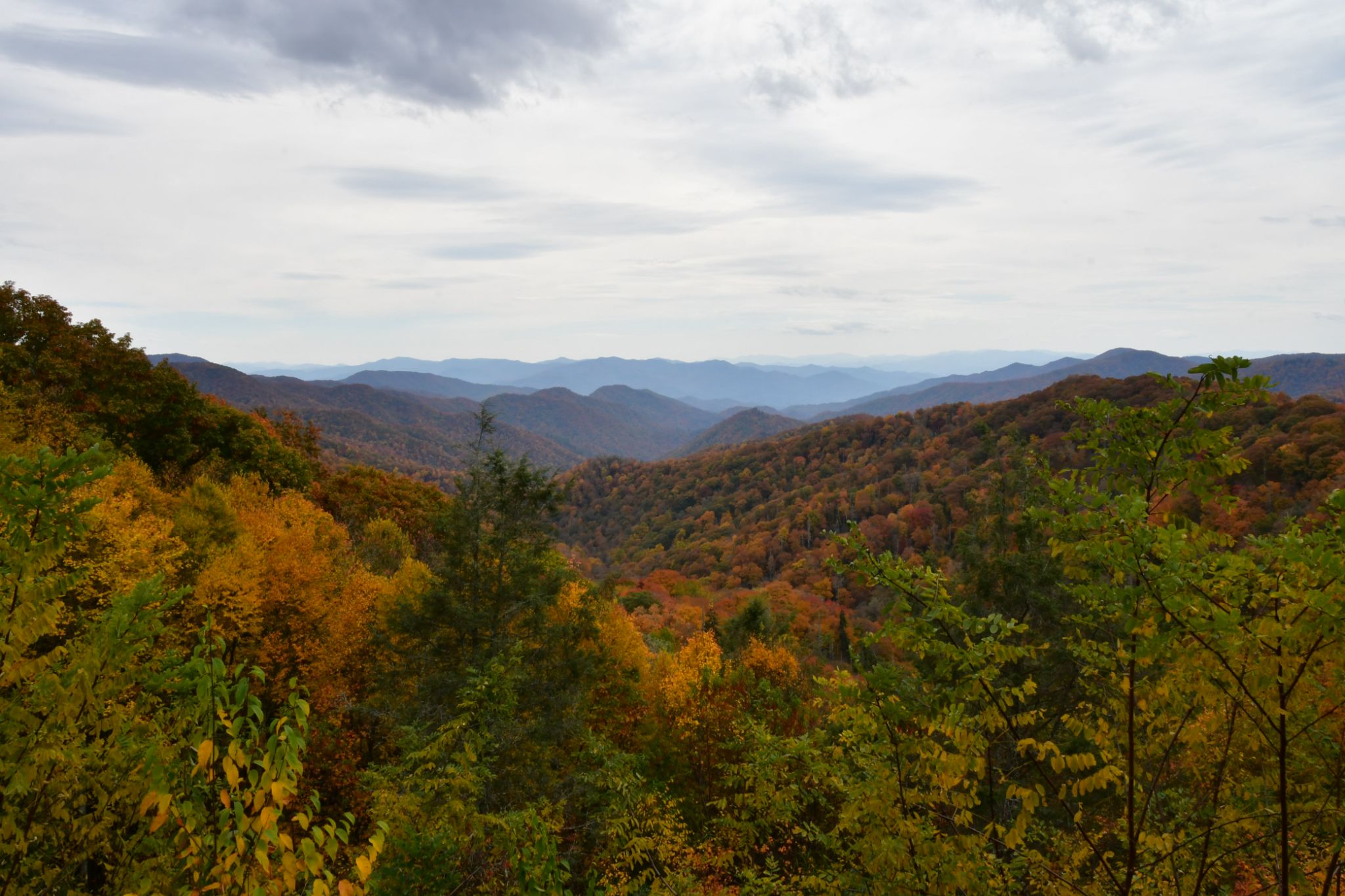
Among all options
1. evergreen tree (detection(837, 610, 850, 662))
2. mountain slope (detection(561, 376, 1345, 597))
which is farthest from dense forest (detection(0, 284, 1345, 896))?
mountain slope (detection(561, 376, 1345, 597))

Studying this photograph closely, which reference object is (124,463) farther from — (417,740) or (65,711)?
(65,711)

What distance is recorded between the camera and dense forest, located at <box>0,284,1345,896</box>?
416 cm

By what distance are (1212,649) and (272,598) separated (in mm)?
26070

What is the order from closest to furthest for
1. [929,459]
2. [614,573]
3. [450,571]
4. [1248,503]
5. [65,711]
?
[65,711] → [450,571] → [614,573] → [1248,503] → [929,459]

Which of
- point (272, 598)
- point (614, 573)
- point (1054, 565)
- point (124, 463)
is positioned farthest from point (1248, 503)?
point (124, 463)

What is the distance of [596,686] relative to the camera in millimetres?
21891

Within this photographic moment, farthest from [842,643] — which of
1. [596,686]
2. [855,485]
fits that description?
[855,485]

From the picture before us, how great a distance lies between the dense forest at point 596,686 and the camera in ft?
13.6

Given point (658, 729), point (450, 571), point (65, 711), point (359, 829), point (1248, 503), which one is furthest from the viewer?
point (1248, 503)

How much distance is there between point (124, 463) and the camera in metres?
25.6

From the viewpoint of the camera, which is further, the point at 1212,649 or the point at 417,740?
the point at 417,740

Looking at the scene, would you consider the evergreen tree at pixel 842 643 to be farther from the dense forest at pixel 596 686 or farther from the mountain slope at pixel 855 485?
the mountain slope at pixel 855 485

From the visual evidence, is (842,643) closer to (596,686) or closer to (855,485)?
(596,686)

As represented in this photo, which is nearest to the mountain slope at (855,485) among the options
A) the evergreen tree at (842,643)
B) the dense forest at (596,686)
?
the evergreen tree at (842,643)
